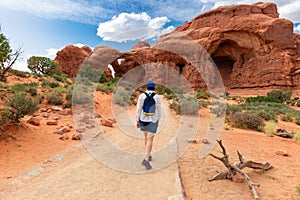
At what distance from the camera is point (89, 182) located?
349 cm

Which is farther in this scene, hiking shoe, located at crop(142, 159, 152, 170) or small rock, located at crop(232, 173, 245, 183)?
hiking shoe, located at crop(142, 159, 152, 170)

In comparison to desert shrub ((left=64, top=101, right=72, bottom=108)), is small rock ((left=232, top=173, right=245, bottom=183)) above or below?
below

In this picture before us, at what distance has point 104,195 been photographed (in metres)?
3.05

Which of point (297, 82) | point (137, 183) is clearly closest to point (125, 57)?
point (297, 82)

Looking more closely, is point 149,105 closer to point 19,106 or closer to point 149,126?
point 149,126

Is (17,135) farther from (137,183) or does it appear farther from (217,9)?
(217,9)

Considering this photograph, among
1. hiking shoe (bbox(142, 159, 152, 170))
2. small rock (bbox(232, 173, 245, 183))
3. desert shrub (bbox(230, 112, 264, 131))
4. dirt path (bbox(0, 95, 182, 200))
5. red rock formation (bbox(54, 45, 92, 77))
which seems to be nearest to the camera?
dirt path (bbox(0, 95, 182, 200))

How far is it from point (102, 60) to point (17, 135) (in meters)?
30.0

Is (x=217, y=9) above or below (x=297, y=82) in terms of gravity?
above

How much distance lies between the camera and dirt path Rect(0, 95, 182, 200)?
122 inches

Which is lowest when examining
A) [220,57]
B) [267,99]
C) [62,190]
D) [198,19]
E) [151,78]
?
[62,190]

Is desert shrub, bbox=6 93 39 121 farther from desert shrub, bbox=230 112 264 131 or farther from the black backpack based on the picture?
desert shrub, bbox=230 112 264 131

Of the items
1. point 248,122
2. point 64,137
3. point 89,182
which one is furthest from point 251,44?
point 89,182

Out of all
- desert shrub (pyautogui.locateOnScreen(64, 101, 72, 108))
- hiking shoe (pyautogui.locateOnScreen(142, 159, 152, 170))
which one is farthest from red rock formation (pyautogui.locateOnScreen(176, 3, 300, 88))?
hiking shoe (pyautogui.locateOnScreen(142, 159, 152, 170))
